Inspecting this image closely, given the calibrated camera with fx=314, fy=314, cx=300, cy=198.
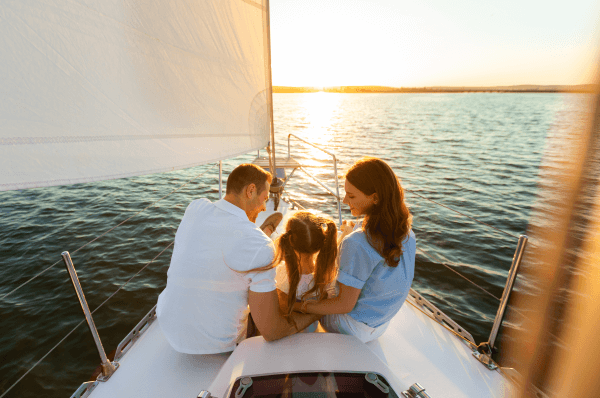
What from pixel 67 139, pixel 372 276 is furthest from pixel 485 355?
pixel 67 139

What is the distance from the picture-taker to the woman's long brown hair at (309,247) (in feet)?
4.91

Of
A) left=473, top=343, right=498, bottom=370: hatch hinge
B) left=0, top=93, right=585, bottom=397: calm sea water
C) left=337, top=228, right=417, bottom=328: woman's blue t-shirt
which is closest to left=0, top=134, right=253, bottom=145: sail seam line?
left=337, top=228, right=417, bottom=328: woman's blue t-shirt

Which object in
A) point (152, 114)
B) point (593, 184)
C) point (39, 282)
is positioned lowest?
point (39, 282)

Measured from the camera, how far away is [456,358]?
1.78 metres

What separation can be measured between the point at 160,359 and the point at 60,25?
5.31ft

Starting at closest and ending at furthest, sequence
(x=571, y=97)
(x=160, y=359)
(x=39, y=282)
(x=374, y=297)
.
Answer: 1. (x=571, y=97)
2. (x=374, y=297)
3. (x=160, y=359)
4. (x=39, y=282)

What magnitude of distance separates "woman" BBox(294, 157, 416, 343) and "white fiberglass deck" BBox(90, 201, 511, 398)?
188mm

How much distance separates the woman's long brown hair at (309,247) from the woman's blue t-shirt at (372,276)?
10 cm

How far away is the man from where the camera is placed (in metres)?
1.31

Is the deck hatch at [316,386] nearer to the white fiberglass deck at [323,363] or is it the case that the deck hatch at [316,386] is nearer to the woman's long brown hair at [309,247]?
the white fiberglass deck at [323,363]

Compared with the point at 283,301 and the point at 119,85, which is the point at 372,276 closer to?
the point at 283,301

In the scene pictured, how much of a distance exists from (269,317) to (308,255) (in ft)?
1.20

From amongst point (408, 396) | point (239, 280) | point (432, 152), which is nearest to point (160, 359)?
point (239, 280)

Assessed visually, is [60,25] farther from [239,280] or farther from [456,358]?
[456,358]
